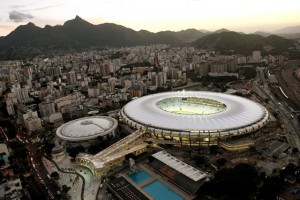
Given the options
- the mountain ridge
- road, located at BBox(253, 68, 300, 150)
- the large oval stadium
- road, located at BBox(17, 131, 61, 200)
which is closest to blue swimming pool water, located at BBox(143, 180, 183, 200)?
the large oval stadium

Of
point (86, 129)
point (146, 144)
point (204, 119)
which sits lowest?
point (146, 144)

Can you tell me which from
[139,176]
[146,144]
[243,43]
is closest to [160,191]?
[139,176]

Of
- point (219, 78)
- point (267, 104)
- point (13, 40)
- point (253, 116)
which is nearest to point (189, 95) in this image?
point (253, 116)

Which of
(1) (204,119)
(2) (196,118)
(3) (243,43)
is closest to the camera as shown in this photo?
(1) (204,119)

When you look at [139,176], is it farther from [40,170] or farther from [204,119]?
[40,170]

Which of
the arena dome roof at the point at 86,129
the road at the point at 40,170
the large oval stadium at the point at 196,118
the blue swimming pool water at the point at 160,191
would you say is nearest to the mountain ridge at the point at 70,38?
the large oval stadium at the point at 196,118

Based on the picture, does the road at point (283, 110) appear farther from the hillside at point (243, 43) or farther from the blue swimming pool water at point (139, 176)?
the hillside at point (243, 43)

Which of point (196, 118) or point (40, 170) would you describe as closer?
point (40, 170)

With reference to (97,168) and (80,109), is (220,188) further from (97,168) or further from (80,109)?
(80,109)
